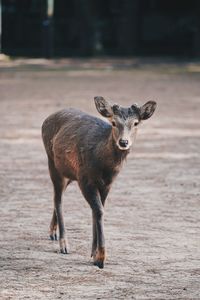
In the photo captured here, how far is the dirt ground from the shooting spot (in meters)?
6.90

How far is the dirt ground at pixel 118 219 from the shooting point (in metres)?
6.90

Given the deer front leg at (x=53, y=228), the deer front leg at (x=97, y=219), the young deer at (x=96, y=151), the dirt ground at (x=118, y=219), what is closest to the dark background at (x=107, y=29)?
the dirt ground at (x=118, y=219)

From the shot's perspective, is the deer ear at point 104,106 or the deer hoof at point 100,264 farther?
the deer ear at point 104,106

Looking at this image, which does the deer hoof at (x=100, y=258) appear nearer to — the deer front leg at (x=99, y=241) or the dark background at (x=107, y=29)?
the deer front leg at (x=99, y=241)

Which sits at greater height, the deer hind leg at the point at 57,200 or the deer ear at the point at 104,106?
the deer ear at the point at 104,106

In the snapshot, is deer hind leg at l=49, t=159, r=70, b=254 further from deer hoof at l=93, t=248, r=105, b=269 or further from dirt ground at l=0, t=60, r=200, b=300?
deer hoof at l=93, t=248, r=105, b=269

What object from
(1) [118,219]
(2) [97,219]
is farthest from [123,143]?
(1) [118,219]

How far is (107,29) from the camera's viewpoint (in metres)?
35.4

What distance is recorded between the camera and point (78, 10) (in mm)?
32812

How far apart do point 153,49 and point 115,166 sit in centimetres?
2824

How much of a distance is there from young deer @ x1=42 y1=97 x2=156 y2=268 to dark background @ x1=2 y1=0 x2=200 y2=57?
84.4ft

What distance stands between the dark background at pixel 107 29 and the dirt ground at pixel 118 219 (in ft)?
48.3

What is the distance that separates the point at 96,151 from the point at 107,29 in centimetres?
2814

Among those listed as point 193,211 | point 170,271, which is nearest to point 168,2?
point 193,211
